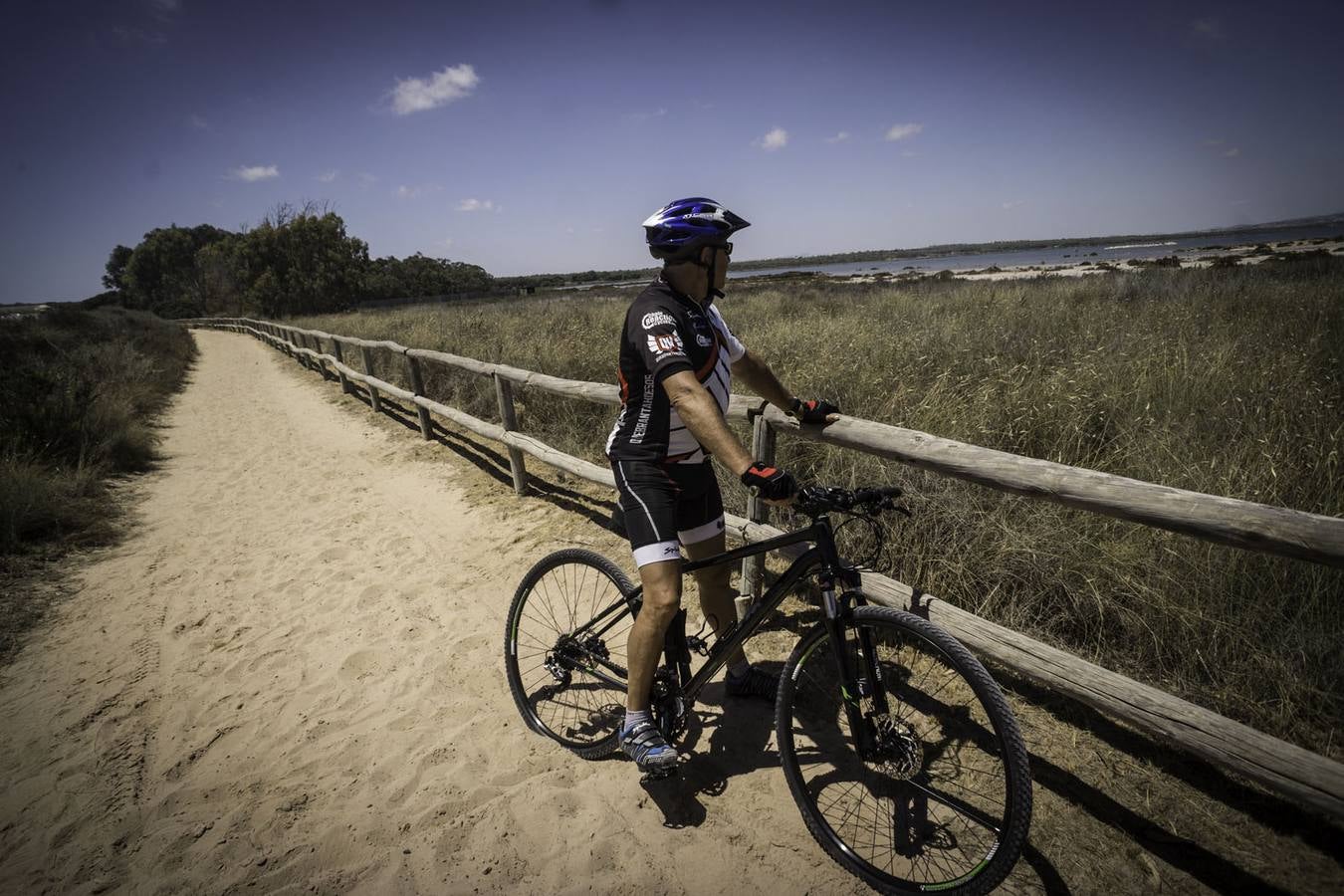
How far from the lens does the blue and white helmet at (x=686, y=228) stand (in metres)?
2.13

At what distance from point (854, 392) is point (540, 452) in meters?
3.35

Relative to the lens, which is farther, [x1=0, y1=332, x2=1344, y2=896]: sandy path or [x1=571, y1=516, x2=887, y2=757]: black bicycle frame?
[x1=0, y1=332, x2=1344, y2=896]: sandy path

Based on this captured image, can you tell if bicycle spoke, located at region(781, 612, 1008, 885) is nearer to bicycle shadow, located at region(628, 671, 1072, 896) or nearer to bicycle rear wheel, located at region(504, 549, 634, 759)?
bicycle shadow, located at region(628, 671, 1072, 896)

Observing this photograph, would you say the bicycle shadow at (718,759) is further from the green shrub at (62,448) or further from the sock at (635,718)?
the green shrub at (62,448)

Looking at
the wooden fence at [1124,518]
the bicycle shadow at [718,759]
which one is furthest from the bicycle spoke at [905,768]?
the wooden fence at [1124,518]

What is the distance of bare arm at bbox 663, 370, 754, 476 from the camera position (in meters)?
1.86

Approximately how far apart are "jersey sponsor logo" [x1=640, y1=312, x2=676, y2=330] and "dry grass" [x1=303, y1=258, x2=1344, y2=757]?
239 cm

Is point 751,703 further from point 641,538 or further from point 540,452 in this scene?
point 540,452

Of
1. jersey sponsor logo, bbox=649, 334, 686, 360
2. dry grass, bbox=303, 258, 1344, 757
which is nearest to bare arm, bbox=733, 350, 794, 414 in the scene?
jersey sponsor logo, bbox=649, 334, 686, 360

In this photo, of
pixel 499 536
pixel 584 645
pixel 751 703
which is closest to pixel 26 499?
pixel 499 536

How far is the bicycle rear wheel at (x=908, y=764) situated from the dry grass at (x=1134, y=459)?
0.76m

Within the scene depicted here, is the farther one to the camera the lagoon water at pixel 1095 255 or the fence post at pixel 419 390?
the lagoon water at pixel 1095 255

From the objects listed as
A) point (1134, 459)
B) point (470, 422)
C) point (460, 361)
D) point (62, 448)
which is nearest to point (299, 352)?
point (62, 448)

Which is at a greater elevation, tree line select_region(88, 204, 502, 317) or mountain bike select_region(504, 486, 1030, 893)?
tree line select_region(88, 204, 502, 317)
